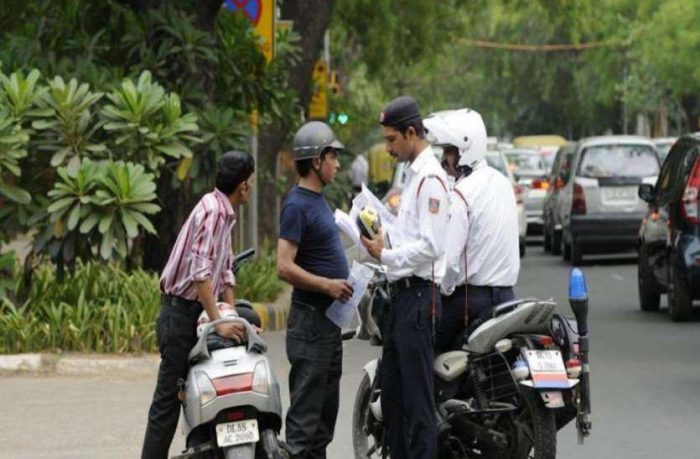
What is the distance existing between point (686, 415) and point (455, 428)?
340 centimetres

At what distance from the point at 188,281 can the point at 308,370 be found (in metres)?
0.70

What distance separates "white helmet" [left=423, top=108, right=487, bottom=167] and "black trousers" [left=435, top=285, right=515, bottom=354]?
2.05 feet

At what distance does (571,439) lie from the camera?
1133 cm

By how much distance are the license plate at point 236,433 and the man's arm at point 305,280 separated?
716 mm

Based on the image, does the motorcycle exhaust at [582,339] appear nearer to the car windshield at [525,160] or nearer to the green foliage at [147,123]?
the green foliage at [147,123]

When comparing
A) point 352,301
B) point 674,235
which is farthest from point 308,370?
point 674,235

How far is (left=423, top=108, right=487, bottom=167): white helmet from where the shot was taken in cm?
923

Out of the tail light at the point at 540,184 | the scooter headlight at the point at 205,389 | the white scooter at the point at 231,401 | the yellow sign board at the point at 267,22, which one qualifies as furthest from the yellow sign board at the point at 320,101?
the scooter headlight at the point at 205,389

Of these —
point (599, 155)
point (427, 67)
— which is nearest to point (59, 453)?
point (599, 155)

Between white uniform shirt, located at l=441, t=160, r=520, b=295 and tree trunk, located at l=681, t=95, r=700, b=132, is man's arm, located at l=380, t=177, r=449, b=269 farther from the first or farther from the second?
tree trunk, located at l=681, t=95, r=700, b=132

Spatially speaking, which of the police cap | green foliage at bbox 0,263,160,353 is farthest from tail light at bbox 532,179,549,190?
the police cap

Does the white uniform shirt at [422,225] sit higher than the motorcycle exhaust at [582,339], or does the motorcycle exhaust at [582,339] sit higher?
the white uniform shirt at [422,225]

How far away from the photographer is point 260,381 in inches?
336

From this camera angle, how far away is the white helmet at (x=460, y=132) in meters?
9.23
